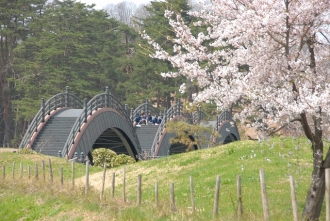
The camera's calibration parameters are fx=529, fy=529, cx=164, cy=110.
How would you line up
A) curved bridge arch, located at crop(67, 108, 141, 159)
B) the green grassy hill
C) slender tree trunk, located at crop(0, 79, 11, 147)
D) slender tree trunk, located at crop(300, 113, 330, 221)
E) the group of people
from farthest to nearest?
slender tree trunk, located at crop(0, 79, 11, 147), the group of people, curved bridge arch, located at crop(67, 108, 141, 159), the green grassy hill, slender tree trunk, located at crop(300, 113, 330, 221)

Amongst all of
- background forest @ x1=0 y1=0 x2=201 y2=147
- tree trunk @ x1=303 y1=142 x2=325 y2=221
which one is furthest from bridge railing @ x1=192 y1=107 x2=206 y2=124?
tree trunk @ x1=303 y1=142 x2=325 y2=221

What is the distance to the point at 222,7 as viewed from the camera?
11.8 meters

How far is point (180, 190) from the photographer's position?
1694cm

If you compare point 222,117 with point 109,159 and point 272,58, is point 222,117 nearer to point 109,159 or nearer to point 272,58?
point 109,159

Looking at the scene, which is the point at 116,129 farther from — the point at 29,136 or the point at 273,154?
the point at 273,154

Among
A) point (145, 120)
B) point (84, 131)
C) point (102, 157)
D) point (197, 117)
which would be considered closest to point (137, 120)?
point (145, 120)

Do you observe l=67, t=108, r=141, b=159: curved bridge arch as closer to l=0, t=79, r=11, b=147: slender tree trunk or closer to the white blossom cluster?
l=0, t=79, r=11, b=147: slender tree trunk

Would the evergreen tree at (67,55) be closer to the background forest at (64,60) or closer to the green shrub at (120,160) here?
the background forest at (64,60)

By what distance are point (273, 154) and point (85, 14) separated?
5123 centimetres

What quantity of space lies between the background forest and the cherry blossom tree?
1615 inches

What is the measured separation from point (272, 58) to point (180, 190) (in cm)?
694

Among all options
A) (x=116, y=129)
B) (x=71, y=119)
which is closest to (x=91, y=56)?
(x=116, y=129)

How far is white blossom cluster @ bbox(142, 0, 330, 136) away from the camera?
34.0ft

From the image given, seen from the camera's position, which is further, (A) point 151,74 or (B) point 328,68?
(A) point 151,74
